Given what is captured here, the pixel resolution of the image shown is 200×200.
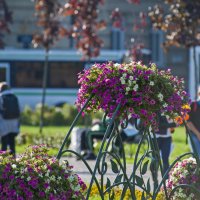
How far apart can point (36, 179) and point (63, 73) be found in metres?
33.7

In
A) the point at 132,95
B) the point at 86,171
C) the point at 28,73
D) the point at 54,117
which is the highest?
the point at 132,95

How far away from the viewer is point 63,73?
4212 centimetres

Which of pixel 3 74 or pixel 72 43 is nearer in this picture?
pixel 3 74

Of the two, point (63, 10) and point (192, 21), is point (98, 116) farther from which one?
point (192, 21)

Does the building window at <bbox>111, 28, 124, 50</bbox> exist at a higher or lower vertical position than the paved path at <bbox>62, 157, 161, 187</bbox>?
higher

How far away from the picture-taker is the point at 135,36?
4569cm

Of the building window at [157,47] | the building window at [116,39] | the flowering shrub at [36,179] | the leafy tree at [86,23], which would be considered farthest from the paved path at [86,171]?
the building window at [116,39]

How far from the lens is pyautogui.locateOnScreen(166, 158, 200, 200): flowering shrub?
1013cm

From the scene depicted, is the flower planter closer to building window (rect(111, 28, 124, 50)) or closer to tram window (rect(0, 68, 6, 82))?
tram window (rect(0, 68, 6, 82))

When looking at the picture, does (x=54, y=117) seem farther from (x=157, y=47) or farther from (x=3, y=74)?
(x=157, y=47)

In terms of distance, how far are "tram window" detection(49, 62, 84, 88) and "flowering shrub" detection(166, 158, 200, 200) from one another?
1227 inches

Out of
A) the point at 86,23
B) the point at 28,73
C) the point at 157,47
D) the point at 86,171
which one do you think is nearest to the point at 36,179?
the point at 86,171

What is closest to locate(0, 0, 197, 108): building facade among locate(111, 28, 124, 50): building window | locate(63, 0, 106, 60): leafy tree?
locate(111, 28, 124, 50): building window

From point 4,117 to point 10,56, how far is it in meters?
22.8
